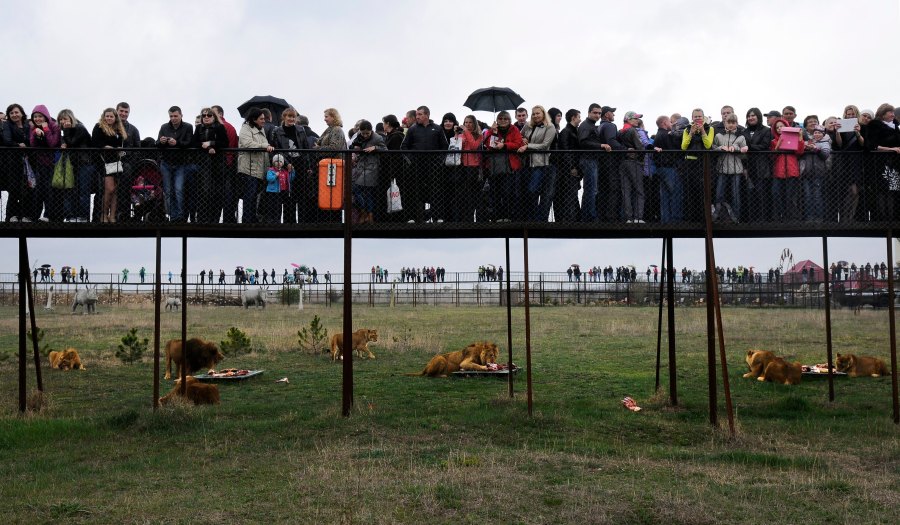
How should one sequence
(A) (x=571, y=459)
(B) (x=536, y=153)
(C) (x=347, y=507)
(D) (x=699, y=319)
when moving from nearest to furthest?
→ (C) (x=347, y=507)
(A) (x=571, y=459)
(B) (x=536, y=153)
(D) (x=699, y=319)

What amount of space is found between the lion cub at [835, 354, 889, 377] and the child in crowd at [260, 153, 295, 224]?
1193cm

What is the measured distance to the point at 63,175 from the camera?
39.7 feet

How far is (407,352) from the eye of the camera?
22.2 meters

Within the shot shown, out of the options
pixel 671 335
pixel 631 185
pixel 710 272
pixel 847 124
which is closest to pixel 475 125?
pixel 631 185

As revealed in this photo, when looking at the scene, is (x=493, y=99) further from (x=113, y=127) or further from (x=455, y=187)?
(x=113, y=127)

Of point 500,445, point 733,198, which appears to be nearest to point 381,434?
point 500,445

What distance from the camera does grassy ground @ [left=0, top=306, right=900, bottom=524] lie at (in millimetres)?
7734

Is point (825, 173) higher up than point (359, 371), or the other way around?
point (825, 173)

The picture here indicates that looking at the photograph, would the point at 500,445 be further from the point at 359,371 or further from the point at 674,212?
the point at 359,371

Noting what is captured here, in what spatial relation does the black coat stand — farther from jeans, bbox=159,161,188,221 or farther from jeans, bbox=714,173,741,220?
jeans, bbox=159,161,188,221

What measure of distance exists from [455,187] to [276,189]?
101 inches

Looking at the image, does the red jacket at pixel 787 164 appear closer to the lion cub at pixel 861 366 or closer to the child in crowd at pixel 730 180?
the child in crowd at pixel 730 180

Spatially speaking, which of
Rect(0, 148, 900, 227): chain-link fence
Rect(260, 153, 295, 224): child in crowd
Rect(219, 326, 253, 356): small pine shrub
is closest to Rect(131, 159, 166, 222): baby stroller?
Rect(0, 148, 900, 227): chain-link fence

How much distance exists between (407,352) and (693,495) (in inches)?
572
